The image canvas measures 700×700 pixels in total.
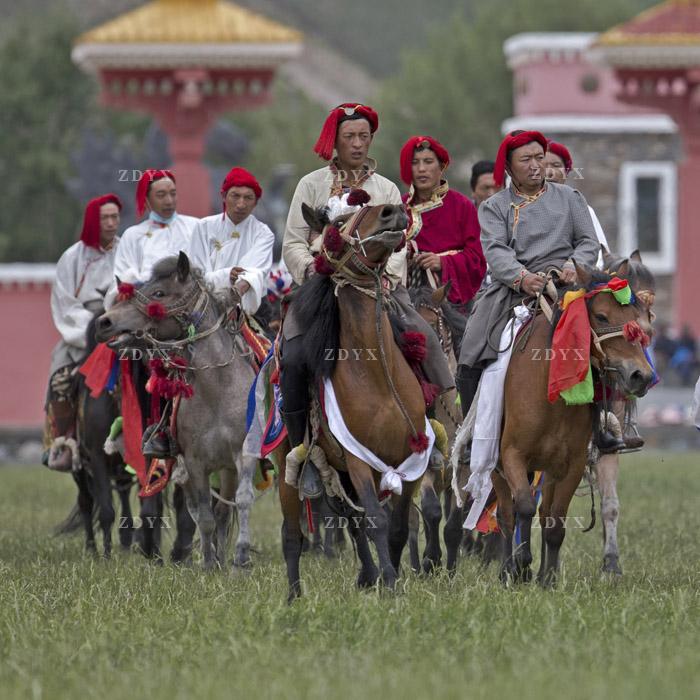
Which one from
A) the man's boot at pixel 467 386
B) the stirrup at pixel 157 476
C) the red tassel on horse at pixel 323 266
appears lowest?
the stirrup at pixel 157 476

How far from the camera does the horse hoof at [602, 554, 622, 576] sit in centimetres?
1144

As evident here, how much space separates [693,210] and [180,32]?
10.1 meters

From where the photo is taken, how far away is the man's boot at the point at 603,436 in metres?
10.6

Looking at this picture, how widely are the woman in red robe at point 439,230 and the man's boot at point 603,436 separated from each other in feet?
5.98

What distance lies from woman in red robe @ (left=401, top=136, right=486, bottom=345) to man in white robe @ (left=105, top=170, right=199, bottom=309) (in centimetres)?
167

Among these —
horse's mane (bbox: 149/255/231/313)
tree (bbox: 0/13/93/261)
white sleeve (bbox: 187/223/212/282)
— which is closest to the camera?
horse's mane (bbox: 149/255/231/313)

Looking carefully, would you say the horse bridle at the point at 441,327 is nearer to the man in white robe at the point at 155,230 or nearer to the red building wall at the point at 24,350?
the man in white robe at the point at 155,230

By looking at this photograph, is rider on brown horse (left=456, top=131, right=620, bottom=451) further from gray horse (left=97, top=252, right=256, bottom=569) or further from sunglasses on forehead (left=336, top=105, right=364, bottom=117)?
gray horse (left=97, top=252, right=256, bottom=569)

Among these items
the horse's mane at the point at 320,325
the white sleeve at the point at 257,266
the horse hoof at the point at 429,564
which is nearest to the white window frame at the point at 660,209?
the white sleeve at the point at 257,266

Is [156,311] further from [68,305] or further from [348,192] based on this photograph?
[68,305]

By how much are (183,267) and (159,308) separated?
0.30m

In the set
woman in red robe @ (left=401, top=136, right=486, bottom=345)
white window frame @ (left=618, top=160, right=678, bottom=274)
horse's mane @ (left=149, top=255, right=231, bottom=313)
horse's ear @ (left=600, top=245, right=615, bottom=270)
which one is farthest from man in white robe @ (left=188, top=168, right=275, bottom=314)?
white window frame @ (left=618, top=160, right=678, bottom=274)

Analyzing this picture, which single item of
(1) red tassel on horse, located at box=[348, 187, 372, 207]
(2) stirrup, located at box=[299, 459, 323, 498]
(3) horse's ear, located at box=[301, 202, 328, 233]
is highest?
(1) red tassel on horse, located at box=[348, 187, 372, 207]

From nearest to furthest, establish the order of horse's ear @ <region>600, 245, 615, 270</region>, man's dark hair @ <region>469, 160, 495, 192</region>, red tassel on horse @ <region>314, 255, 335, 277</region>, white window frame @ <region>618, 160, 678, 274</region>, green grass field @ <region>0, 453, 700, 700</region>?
green grass field @ <region>0, 453, 700, 700</region>, red tassel on horse @ <region>314, 255, 335, 277</region>, horse's ear @ <region>600, 245, 615, 270</region>, man's dark hair @ <region>469, 160, 495, 192</region>, white window frame @ <region>618, 160, 678, 274</region>
